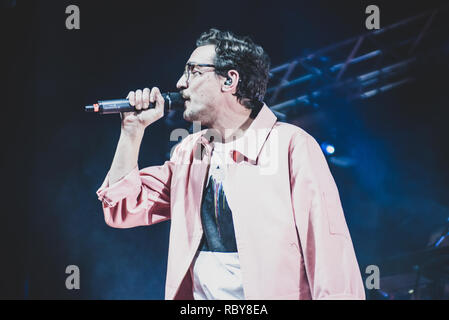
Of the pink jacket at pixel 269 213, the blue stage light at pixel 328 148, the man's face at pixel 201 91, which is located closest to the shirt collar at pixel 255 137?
the pink jacket at pixel 269 213

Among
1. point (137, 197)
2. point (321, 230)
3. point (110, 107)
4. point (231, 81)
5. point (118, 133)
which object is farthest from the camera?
point (118, 133)

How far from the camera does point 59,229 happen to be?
10.4 feet

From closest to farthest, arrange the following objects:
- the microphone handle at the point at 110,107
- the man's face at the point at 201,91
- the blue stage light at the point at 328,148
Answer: the microphone handle at the point at 110,107, the man's face at the point at 201,91, the blue stage light at the point at 328,148

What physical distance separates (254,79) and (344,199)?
2054mm

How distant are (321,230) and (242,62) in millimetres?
878

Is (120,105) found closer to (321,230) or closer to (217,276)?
(217,276)

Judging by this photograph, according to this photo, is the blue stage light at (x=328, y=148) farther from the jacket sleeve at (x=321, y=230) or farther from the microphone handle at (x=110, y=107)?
the microphone handle at (x=110, y=107)

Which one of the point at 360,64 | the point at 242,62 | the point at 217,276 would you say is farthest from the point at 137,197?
the point at 360,64

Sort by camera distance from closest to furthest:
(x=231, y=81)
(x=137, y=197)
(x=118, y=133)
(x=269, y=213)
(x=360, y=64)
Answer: (x=269, y=213)
(x=137, y=197)
(x=231, y=81)
(x=118, y=133)
(x=360, y=64)

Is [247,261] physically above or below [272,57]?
below

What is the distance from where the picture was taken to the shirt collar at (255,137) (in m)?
1.62

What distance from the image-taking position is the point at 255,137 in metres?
1.65

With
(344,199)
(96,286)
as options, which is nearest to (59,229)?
(96,286)
